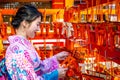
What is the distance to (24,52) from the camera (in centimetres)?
197

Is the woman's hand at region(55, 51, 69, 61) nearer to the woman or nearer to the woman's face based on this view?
the woman

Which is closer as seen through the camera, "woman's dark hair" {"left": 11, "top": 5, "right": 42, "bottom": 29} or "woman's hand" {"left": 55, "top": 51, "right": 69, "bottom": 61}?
"woman's dark hair" {"left": 11, "top": 5, "right": 42, "bottom": 29}

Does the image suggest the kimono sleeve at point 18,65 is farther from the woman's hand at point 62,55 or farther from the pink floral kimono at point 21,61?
the woman's hand at point 62,55

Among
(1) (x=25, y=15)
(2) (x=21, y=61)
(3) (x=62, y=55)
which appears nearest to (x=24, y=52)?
(2) (x=21, y=61)

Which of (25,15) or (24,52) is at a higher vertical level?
(25,15)

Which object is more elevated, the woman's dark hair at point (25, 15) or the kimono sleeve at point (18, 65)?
the woman's dark hair at point (25, 15)

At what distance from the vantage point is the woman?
6.34ft

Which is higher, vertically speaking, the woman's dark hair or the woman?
the woman's dark hair

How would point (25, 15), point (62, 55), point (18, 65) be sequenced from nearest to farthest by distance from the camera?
point (18, 65) → point (25, 15) → point (62, 55)

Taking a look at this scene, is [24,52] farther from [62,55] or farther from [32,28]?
[62,55]

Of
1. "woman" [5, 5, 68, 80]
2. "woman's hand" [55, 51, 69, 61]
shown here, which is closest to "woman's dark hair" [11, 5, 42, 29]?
"woman" [5, 5, 68, 80]

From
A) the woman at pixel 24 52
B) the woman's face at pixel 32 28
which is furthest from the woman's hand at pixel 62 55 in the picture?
the woman's face at pixel 32 28

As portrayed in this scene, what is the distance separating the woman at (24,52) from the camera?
6.34 feet

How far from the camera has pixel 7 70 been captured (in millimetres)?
1959
